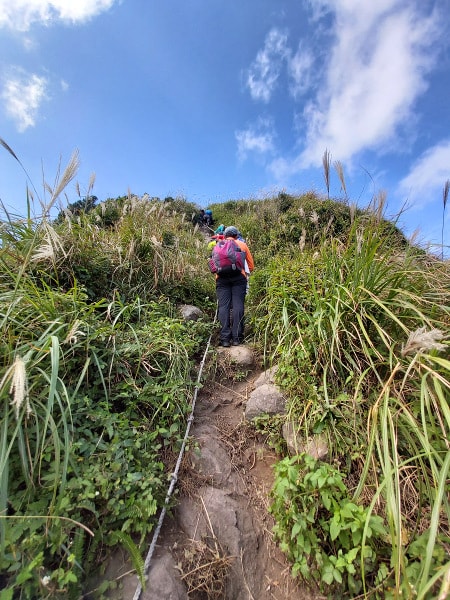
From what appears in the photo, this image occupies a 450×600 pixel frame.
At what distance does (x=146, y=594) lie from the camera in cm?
136

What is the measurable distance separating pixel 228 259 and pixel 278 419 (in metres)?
2.59

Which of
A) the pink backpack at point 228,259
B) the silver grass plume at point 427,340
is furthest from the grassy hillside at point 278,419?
the pink backpack at point 228,259

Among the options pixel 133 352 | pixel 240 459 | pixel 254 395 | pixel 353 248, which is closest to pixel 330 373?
pixel 254 395

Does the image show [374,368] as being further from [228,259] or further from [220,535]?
[228,259]

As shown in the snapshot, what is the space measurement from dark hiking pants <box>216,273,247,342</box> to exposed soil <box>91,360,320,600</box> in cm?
171

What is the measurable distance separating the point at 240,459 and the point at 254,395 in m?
0.61

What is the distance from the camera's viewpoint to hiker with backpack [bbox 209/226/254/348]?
4.24 metres

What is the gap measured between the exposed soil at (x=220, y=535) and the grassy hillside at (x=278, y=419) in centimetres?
15

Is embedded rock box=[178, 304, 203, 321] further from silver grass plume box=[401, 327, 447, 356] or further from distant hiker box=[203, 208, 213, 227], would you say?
distant hiker box=[203, 208, 213, 227]

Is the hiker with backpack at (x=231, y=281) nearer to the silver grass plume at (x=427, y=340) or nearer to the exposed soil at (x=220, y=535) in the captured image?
the exposed soil at (x=220, y=535)

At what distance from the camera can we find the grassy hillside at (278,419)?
52.2 inches

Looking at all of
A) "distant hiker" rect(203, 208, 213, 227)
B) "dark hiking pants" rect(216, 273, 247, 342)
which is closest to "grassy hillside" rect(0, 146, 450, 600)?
"dark hiking pants" rect(216, 273, 247, 342)

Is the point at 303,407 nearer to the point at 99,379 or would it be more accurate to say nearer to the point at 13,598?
the point at 99,379

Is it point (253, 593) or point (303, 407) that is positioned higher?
point (303, 407)
